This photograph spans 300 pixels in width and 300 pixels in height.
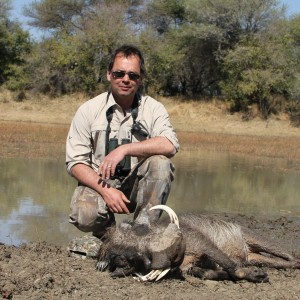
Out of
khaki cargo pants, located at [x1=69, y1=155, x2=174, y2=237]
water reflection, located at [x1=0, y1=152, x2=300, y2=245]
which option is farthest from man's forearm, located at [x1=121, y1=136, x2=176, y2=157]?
water reflection, located at [x1=0, y1=152, x2=300, y2=245]

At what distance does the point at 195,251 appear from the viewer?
484 cm

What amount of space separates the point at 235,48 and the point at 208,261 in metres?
29.9

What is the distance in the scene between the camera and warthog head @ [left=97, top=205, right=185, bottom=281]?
4.34 m

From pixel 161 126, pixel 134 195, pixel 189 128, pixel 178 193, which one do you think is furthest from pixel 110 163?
pixel 189 128

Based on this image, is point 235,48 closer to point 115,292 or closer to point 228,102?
point 228,102

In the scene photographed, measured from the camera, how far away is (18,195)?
9.41 m

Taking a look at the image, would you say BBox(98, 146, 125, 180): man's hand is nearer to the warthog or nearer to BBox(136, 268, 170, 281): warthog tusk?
the warthog

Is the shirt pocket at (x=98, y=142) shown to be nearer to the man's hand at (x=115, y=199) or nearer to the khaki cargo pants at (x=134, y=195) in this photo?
the khaki cargo pants at (x=134, y=195)

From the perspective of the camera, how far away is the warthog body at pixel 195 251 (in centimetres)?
437

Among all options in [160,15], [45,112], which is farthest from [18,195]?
[160,15]

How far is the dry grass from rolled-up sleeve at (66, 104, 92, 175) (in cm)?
1115

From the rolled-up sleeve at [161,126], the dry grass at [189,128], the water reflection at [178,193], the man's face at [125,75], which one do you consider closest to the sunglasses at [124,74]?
the man's face at [125,75]

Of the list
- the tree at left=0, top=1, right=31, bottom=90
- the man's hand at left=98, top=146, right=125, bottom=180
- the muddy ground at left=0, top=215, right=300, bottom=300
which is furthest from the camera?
the tree at left=0, top=1, right=31, bottom=90

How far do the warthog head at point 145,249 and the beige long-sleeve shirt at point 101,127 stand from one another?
91 centimetres
